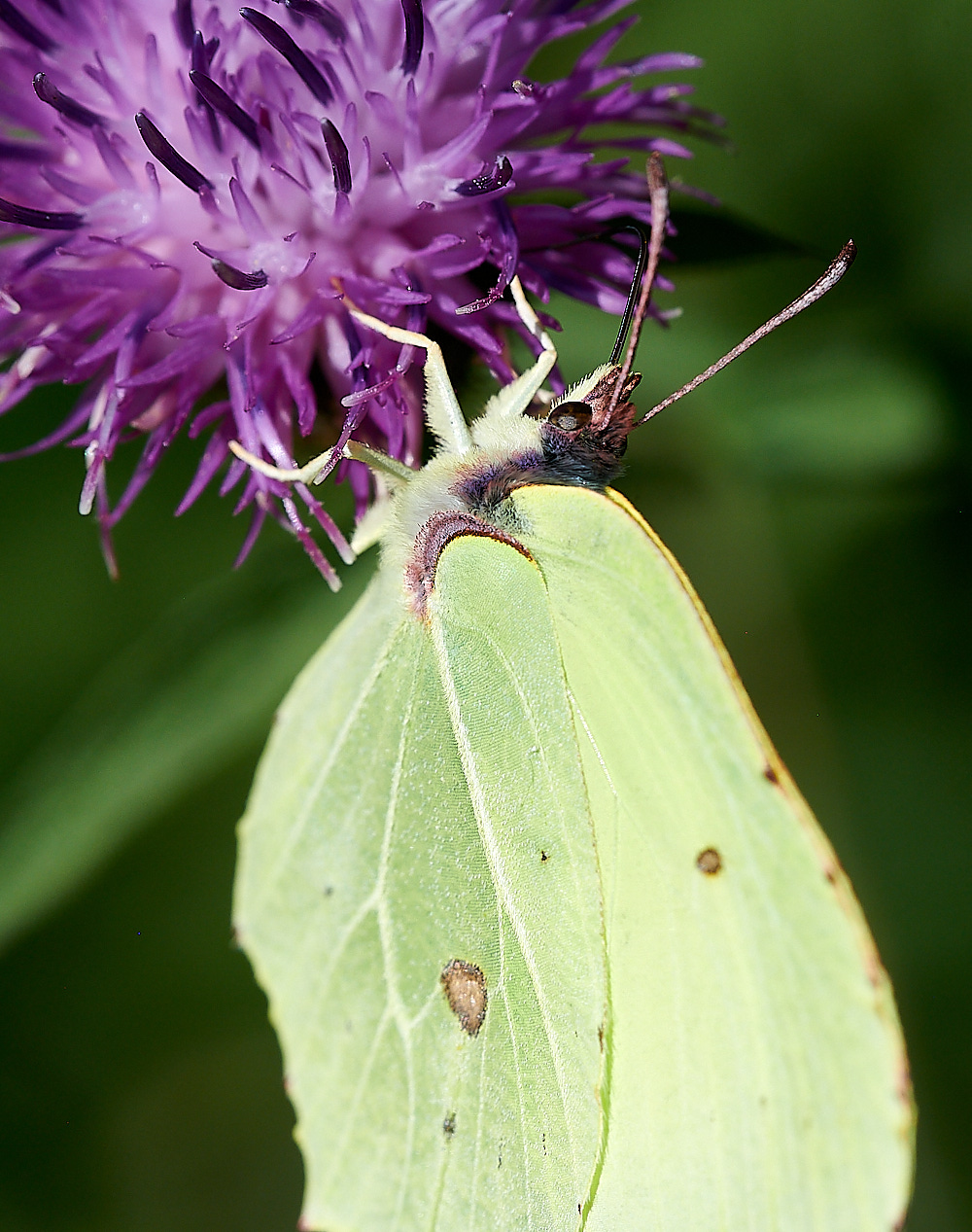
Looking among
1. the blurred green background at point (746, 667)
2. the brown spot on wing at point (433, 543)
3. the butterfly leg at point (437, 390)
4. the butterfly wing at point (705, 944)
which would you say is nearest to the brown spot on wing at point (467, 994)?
the butterfly wing at point (705, 944)

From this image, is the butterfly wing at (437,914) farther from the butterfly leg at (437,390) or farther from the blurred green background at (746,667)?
the blurred green background at (746,667)

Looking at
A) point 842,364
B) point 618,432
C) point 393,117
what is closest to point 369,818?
point 618,432

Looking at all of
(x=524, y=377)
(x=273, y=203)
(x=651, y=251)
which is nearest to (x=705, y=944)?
(x=524, y=377)

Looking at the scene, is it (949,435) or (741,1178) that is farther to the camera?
(949,435)

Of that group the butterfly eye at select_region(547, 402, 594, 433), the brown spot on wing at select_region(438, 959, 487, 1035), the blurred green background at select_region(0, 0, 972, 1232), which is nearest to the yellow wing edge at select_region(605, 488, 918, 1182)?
the butterfly eye at select_region(547, 402, 594, 433)

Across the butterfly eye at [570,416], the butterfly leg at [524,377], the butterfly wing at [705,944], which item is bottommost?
the butterfly wing at [705,944]

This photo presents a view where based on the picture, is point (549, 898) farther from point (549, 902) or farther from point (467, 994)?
point (467, 994)

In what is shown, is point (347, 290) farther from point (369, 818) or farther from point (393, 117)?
point (369, 818)
